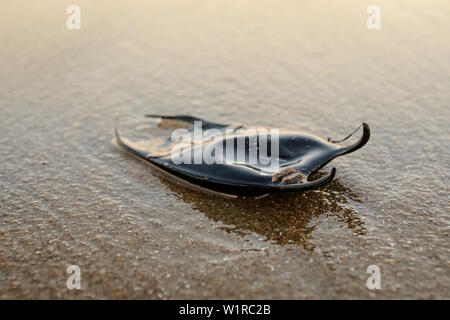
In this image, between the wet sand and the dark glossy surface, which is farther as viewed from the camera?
the dark glossy surface

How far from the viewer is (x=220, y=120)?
454cm

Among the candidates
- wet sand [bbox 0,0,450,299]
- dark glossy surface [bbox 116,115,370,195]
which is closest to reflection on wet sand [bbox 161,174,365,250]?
wet sand [bbox 0,0,450,299]

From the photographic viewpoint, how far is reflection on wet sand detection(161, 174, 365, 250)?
2998mm

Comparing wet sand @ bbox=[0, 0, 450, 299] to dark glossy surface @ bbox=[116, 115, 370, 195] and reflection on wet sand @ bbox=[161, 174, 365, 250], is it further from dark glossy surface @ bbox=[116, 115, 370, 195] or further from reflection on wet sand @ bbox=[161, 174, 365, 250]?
dark glossy surface @ bbox=[116, 115, 370, 195]

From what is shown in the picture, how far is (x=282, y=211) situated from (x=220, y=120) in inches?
64.5

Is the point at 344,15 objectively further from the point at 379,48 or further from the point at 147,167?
the point at 147,167

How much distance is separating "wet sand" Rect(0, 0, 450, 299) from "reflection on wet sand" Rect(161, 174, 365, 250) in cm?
1

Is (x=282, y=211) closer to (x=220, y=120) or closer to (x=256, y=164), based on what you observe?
(x=256, y=164)

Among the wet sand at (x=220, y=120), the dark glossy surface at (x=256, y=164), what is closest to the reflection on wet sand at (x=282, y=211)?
the wet sand at (x=220, y=120)

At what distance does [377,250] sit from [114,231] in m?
1.80

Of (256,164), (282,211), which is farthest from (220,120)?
(282,211)

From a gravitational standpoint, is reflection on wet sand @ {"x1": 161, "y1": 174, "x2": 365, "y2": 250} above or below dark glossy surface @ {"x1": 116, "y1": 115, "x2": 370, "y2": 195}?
below

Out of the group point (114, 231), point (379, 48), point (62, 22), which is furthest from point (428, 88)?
point (62, 22)

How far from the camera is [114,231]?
10.1 ft
